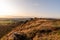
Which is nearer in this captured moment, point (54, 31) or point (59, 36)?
point (59, 36)

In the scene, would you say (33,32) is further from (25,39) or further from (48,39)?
(48,39)

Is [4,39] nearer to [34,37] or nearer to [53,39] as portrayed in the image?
[34,37]

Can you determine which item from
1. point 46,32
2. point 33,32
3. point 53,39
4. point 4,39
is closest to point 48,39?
point 53,39

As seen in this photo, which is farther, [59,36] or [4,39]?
[4,39]

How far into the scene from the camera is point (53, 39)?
15789 millimetres

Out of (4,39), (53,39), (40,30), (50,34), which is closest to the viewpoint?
(53,39)

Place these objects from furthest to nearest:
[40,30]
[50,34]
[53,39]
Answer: [40,30] → [50,34] → [53,39]

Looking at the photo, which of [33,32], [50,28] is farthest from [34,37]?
[50,28]

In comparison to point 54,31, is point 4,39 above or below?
below

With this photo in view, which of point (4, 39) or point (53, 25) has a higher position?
point (53, 25)

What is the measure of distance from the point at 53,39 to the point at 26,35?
12.8 ft

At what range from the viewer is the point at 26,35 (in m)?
18.3

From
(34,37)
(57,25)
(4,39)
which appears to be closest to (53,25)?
(57,25)

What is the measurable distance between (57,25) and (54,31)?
68.7 inches
